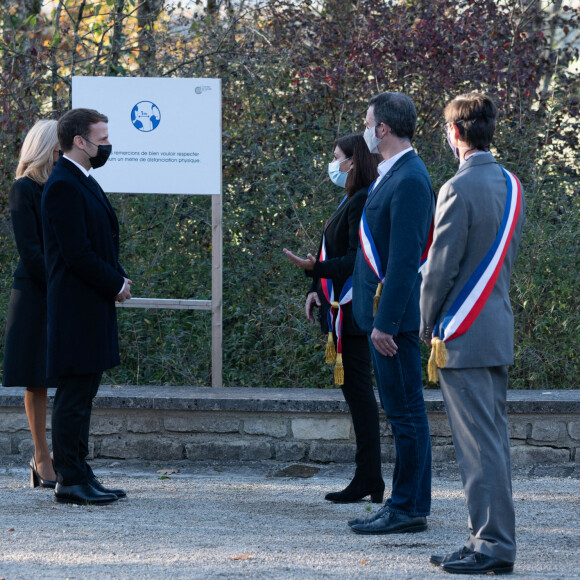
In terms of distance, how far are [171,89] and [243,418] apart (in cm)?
235

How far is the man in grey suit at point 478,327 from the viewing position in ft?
12.3

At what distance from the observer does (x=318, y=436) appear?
6168 mm

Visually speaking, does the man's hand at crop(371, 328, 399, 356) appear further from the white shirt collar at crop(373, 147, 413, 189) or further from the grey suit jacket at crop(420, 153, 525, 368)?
the white shirt collar at crop(373, 147, 413, 189)

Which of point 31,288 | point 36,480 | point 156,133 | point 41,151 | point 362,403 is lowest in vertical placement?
point 36,480

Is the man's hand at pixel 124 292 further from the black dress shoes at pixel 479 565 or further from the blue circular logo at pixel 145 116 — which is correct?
the black dress shoes at pixel 479 565

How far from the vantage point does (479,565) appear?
376 cm

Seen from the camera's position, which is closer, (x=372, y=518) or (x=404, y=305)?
(x=404, y=305)

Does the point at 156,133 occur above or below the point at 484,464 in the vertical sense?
above

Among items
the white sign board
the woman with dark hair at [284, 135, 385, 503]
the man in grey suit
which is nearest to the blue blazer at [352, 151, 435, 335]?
the man in grey suit

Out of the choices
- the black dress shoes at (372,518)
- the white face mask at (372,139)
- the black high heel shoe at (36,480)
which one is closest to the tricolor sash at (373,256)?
the white face mask at (372,139)

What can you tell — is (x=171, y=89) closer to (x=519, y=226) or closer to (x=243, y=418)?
(x=243, y=418)

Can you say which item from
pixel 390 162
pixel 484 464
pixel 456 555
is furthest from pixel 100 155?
pixel 456 555

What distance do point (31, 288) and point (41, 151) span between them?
759 mm

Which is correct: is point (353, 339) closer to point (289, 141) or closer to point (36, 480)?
point (36, 480)
